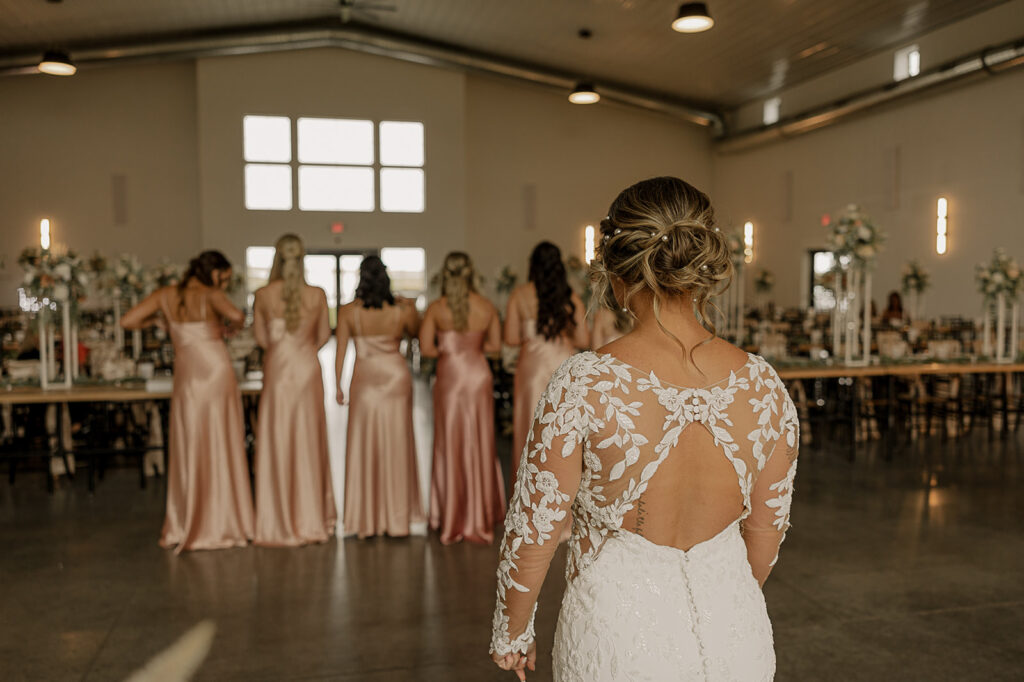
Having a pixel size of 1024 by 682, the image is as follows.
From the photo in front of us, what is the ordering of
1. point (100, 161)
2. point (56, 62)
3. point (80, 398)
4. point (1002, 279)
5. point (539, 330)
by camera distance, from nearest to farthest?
point (539, 330) < point (80, 398) < point (1002, 279) < point (56, 62) < point (100, 161)

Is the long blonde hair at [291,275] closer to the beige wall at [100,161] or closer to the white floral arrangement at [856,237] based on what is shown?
the white floral arrangement at [856,237]

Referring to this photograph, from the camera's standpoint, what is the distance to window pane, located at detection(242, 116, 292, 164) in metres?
17.6

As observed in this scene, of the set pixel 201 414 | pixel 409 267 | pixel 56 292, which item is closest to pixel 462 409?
pixel 201 414

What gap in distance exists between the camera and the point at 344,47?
1781 cm

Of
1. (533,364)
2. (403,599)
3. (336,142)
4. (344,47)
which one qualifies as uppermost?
(344,47)

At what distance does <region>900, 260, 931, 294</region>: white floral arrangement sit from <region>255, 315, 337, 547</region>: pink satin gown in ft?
38.4

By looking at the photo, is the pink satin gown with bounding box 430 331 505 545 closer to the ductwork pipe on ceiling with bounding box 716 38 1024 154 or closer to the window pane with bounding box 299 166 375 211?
the ductwork pipe on ceiling with bounding box 716 38 1024 154

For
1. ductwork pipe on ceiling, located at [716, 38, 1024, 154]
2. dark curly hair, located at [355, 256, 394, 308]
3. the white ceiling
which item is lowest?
dark curly hair, located at [355, 256, 394, 308]

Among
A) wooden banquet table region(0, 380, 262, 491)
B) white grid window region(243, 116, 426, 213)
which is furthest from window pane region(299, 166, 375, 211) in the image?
wooden banquet table region(0, 380, 262, 491)

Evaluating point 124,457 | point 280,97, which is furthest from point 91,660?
point 280,97

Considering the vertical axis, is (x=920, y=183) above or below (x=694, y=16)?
below

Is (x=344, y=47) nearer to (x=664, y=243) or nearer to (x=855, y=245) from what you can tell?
(x=855, y=245)

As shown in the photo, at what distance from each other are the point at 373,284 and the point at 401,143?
14.2m

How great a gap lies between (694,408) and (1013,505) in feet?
17.8
